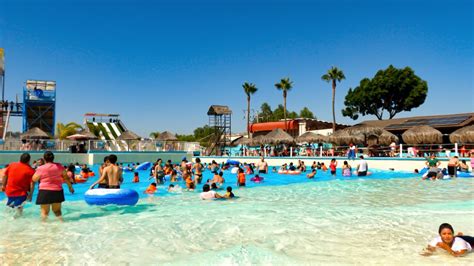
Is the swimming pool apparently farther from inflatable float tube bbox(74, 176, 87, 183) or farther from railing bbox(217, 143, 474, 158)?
railing bbox(217, 143, 474, 158)

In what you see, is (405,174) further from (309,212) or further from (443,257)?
(443,257)

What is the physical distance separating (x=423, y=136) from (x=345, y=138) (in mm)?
5396

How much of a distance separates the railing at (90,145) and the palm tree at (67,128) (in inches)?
566

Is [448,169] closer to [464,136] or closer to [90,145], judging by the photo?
[464,136]

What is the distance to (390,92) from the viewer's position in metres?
48.3

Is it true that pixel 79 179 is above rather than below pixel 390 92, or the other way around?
below

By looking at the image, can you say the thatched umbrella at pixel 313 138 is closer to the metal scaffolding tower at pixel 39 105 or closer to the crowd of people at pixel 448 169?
the crowd of people at pixel 448 169

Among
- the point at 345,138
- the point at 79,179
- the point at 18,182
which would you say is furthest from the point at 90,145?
the point at 18,182

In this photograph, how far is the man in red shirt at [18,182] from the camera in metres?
7.20

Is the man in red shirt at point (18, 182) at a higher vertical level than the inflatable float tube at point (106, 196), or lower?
higher

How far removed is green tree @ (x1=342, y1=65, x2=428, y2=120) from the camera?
4709cm

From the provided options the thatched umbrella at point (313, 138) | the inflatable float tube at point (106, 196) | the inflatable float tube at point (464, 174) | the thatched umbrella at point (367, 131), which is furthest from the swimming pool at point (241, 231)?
the thatched umbrella at point (313, 138)

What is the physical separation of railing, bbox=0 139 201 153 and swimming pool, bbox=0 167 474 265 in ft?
60.0

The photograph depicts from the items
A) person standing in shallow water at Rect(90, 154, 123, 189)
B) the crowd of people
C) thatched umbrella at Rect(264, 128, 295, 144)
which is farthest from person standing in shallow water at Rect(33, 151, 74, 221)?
thatched umbrella at Rect(264, 128, 295, 144)
